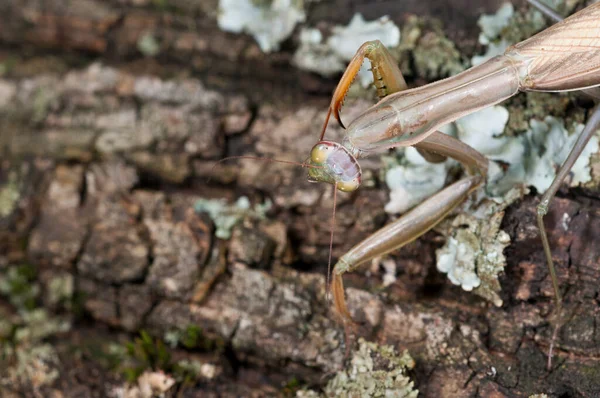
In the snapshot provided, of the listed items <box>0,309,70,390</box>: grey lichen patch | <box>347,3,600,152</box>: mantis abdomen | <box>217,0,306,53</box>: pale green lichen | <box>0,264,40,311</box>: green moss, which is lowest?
<box>0,309,70,390</box>: grey lichen patch

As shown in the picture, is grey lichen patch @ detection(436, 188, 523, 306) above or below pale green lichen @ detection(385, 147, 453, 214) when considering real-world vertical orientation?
below

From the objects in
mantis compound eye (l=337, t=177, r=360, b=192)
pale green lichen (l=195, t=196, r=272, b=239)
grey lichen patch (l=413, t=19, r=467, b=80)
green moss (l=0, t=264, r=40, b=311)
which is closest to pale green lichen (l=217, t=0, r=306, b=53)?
grey lichen patch (l=413, t=19, r=467, b=80)

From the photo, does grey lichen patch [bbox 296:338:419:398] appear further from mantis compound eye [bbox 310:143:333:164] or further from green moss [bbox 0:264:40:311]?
green moss [bbox 0:264:40:311]

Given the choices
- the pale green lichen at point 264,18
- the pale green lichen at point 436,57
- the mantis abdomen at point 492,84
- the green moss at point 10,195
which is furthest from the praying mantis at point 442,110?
the green moss at point 10,195

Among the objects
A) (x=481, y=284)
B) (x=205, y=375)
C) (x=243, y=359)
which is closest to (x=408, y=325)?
(x=481, y=284)

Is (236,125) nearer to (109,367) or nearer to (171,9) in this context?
(171,9)
